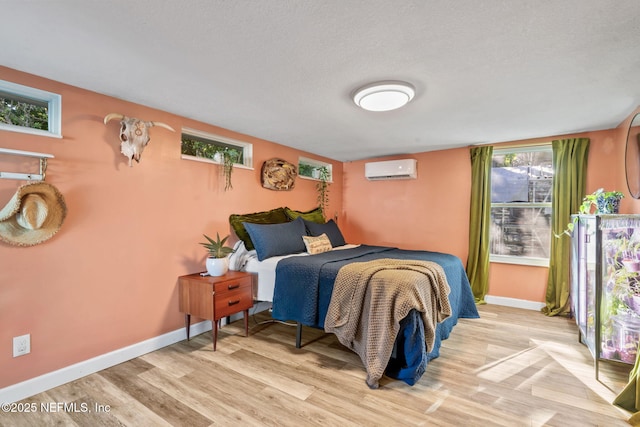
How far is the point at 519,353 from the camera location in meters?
2.56

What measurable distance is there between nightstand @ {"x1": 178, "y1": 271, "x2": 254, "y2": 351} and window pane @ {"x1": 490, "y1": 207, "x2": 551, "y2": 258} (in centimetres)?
338

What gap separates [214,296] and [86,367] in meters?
1.01

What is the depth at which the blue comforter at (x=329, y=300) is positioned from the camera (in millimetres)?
2090

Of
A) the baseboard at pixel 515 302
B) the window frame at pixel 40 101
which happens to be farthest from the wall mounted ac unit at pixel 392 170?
the window frame at pixel 40 101

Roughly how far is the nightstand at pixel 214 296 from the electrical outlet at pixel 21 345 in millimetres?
1048

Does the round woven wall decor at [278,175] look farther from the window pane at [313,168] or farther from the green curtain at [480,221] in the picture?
the green curtain at [480,221]

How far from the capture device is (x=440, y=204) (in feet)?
14.3

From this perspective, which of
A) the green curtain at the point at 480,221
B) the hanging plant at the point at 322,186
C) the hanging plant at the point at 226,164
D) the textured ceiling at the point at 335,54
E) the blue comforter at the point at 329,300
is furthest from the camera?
the hanging plant at the point at 322,186

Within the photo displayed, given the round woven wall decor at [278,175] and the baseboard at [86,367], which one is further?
the round woven wall decor at [278,175]

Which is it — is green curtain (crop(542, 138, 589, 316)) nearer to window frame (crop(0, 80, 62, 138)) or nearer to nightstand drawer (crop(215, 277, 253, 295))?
nightstand drawer (crop(215, 277, 253, 295))

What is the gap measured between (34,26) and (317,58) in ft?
4.96

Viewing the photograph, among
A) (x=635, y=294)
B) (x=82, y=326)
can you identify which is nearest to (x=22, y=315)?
(x=82, y=326)

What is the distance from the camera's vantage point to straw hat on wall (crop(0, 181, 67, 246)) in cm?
186

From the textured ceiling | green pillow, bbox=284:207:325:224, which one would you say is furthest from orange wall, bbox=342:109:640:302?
green pillow, bbox=284:207:325:224
